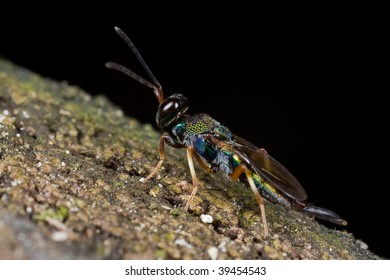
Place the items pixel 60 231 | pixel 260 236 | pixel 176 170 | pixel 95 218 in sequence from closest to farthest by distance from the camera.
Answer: pixel 60 231
pixel 95 218
pixel 260 236
pixel 176 170

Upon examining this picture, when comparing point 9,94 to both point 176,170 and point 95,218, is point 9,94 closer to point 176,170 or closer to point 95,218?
point 176,170

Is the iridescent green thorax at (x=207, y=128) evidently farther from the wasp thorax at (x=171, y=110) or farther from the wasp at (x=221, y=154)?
the wasp thorax at (x=171, y=110)

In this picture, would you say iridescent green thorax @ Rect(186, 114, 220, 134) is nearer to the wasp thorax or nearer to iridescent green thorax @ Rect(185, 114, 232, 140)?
iridescent green thorax @ Rect(185, 114, 232, 140)

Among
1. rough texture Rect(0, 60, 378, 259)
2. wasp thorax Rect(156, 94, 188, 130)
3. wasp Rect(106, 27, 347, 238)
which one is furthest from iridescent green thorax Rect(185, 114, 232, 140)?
rough texture Rect(0, 60, 378, 259)

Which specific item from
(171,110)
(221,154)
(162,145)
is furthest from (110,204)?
(171,110)

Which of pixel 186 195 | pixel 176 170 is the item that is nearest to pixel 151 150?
pixel 176 170

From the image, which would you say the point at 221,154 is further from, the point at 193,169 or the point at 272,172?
the point at 272,172

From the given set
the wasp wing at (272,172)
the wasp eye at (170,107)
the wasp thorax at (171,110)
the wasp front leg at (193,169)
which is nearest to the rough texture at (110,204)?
the wasp front leg at (193,169)
